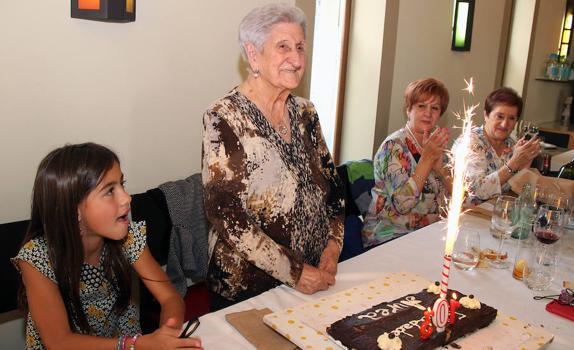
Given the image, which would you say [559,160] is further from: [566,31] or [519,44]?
[566,31]

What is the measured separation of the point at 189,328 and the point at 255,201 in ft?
1.81

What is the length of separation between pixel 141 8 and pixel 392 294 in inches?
70.4

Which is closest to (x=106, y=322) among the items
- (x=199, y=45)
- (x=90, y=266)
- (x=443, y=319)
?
(x=90, y=266)

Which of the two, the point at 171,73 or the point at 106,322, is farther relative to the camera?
the point at 171,73

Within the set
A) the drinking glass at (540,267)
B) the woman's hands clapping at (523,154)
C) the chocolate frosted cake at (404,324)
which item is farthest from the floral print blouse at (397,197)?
the chocolate frosted cake at (404,324)

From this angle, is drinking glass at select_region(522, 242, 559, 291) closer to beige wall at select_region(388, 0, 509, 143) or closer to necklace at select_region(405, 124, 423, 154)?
necklace at select_region(405, 124, 423, 154)

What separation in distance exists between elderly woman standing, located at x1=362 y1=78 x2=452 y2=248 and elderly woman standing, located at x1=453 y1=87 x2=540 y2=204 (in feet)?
0.91

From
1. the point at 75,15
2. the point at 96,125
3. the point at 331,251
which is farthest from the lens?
the point at 96,125

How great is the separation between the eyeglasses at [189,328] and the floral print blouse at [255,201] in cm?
38

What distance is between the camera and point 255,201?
5.88 ft

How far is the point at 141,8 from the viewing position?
7.99ft

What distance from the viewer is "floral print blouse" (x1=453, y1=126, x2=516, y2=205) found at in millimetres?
2910

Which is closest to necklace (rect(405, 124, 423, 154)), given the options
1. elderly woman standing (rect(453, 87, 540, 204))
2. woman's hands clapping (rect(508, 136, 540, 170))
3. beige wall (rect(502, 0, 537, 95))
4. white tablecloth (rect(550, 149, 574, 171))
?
elderly woman standing (rect(453, 87, 540, 204))

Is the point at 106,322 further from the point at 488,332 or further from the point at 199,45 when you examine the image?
the point at 199,45
